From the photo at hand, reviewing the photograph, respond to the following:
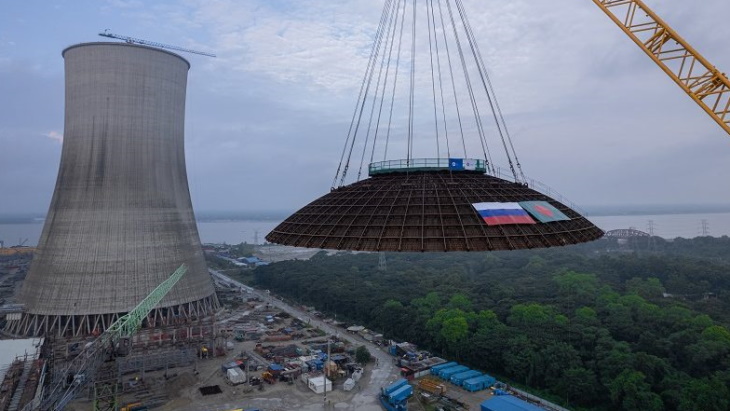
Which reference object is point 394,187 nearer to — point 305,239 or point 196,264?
point 305,239

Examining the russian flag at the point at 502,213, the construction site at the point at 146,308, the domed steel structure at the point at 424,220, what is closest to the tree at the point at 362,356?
the construction site at the point at 146,308

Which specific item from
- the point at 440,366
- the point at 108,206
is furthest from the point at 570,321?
the point at 108,206

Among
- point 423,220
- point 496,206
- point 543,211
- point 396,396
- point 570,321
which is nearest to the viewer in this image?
point 423,220

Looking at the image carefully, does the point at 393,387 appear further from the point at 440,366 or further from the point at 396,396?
the point at 440,366

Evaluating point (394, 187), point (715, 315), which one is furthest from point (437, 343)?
point (394, 187)

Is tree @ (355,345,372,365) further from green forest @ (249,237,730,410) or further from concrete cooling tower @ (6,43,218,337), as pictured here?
concrete cooling tower @ (6,43,218,337)

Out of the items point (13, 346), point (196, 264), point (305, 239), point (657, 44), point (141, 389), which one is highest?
point (657, 44)
